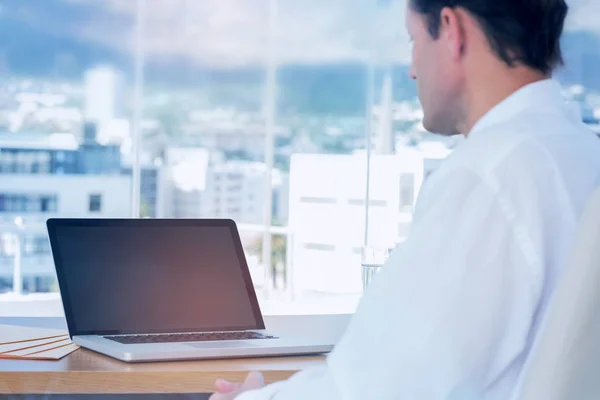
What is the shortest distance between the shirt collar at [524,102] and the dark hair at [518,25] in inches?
1.2

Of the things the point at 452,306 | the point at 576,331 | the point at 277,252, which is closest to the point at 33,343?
the point at 452,306

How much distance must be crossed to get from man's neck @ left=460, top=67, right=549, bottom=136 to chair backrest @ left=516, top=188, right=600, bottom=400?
0.98 feet

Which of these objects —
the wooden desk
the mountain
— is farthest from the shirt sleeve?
the mountain

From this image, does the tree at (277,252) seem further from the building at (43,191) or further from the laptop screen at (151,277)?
the laptop screen at (151,277)

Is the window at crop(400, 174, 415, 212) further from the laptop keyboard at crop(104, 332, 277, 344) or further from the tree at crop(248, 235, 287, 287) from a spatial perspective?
the laptop keyboard at crop(104, 332, 277, 344)

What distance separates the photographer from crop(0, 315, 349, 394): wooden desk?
1201mm

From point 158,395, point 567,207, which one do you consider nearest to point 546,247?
point 567,207

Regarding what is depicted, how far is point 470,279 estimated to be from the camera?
0.88 metres

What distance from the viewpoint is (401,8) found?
6293mm

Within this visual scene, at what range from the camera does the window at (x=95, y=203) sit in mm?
6352

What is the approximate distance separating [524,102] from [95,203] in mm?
5618

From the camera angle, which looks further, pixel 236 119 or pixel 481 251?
pixel 236 119

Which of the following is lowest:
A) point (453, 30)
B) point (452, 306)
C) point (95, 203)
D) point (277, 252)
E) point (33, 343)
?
point (277, 252)

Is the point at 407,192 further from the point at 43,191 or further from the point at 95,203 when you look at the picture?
the point at 43,191
